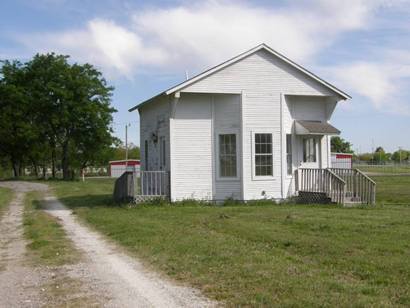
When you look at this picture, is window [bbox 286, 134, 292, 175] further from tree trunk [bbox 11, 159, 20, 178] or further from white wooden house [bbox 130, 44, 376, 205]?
tree trunk [bbox 11, 159, 20, 178]

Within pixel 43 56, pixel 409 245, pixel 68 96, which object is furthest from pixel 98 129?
pixel 409 245

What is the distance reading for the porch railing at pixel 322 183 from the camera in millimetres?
21062

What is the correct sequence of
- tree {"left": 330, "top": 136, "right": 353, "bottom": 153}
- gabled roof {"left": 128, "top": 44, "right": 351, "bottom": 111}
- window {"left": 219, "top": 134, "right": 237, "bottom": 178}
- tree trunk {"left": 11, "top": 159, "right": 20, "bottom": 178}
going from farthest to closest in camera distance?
tree {"left": 330, "top": 136, "right": 353, "bottom": 153}, tree trunk {"left": 11, "top": 159, "right": 20, "bottom": 178}, window {"left": 219, "top": 134, "right": 237, "bottom": 178}, gabled roof {"left": 128, "top": 44, "right": 351, "bottom": 111}

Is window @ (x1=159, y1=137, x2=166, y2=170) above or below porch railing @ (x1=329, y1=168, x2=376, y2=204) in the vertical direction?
above

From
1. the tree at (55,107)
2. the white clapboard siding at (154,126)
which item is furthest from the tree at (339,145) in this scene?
the white clapboard siding at (154,126)

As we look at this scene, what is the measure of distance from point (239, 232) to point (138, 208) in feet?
25.6

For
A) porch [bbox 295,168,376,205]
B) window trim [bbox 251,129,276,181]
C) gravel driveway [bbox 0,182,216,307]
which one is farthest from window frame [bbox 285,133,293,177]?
gravel driveway [bbox 0,182,216,307]

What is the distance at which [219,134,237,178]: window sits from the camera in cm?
2198

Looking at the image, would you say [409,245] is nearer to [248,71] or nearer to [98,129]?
[248,71]

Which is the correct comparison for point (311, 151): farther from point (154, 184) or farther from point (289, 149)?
point (154, 184)

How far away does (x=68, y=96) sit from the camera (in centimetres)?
5812

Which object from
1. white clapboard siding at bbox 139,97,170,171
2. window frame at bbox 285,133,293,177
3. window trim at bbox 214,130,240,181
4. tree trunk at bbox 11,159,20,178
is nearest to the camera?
window trim at bbox 214,130,240,181

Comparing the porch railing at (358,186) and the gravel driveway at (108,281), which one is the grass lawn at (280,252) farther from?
the porch railing at (358,186)

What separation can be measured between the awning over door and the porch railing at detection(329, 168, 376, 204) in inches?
63.4
